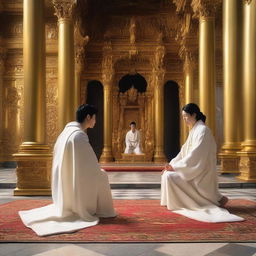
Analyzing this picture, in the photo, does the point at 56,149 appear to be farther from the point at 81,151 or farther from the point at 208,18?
the point at 208,18

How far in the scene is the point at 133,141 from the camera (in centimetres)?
1838

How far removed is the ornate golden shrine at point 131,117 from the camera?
19.5 meters

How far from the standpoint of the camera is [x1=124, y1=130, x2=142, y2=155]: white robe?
1836 centimetres

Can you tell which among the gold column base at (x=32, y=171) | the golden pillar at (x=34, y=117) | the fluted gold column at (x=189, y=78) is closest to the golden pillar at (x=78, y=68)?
the fluted gold column at (x=189, y=78)

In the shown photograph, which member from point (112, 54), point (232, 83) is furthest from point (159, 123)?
point (232, 83)

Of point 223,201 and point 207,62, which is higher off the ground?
point 207,62

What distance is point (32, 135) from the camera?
8.31 metres

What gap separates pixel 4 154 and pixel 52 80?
3.90 meters

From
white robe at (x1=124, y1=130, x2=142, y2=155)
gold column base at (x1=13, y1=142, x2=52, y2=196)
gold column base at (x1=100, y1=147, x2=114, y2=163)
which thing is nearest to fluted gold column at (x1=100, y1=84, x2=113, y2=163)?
gold column base at (x1=100, y1=147, x2=114, y2=163)

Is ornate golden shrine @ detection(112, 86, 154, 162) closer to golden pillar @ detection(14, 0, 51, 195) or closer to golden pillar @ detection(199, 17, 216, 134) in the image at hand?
golden pillar @ detection(199, 17, 216, 134)

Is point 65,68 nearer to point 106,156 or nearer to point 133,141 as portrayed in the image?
point 133,141

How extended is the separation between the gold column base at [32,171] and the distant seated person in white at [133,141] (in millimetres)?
10241

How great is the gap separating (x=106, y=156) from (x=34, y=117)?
10.8 metres

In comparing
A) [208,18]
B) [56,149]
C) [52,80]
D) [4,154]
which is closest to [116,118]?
[52,80]
